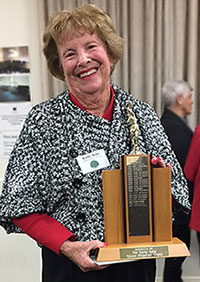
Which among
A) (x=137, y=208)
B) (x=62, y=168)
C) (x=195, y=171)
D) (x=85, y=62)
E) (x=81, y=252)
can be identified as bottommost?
(x=195, y=171)

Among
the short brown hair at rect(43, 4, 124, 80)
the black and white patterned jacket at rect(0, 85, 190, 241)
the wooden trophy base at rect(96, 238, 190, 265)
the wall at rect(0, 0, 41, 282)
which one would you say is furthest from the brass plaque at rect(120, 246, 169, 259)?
the wall at rect(0, 0, 41, 282)

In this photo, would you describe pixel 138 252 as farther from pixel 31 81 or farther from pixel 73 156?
pixel 31 81

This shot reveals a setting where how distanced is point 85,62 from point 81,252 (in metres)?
0.60

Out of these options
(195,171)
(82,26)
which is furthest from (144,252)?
(195,171)

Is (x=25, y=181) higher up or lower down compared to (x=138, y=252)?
higher up

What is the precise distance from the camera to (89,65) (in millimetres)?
1076

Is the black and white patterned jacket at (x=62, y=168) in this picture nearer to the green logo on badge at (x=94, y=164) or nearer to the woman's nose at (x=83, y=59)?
the green logo on badge at (x=94, y=164)

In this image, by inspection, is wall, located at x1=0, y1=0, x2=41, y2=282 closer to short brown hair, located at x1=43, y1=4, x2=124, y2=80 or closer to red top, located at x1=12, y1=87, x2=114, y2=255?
short brown hair, located at x1=43, y1=4, x2=124, y2=80

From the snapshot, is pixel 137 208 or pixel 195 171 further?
pixel 195 171

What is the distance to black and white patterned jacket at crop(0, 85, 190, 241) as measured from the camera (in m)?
1.06

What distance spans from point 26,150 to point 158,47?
165 cm

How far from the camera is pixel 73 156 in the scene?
1070 millimetres

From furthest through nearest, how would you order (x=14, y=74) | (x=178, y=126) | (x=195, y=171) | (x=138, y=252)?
(x=14, y=74)
(x=178, y=126)
(x=195, y=171)
(x=138, y=252)

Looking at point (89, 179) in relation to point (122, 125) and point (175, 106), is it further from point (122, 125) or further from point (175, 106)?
point (175, 106)
